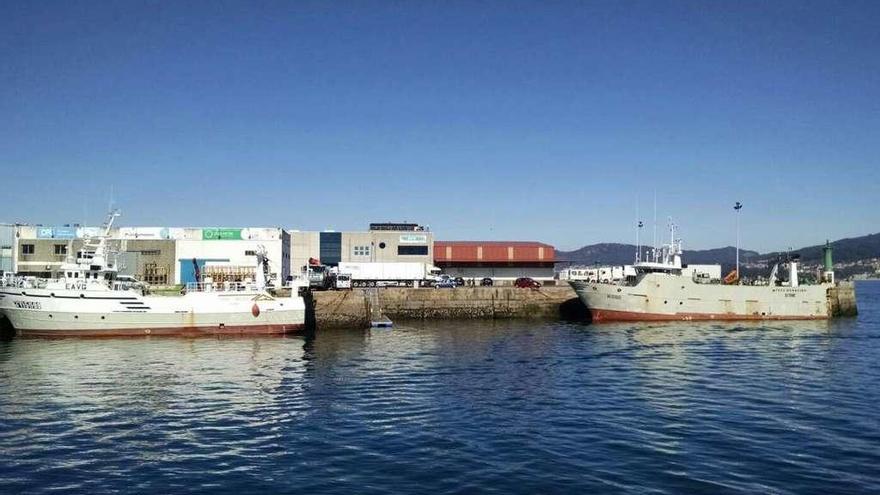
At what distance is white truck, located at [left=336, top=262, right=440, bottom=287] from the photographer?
9188 cm

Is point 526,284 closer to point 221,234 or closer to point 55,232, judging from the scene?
point 221,234

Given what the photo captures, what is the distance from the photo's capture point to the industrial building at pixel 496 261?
10650 centimetres

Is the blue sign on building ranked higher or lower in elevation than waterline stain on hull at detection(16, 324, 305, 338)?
higher

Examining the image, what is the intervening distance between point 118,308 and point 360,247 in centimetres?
5237

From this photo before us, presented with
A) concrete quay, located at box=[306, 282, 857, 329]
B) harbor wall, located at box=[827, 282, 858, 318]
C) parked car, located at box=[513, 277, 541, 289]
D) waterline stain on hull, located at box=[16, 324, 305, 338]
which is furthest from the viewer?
parked car, located at box=[513, 277, 541, 289]

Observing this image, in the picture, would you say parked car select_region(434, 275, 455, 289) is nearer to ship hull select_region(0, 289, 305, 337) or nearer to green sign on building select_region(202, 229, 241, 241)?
green sign on building select_region(202, 229, 241, 241)

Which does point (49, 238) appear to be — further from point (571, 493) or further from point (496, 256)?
point (571, 493)

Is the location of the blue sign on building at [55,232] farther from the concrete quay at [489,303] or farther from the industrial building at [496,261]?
the industrial building at [496,261]

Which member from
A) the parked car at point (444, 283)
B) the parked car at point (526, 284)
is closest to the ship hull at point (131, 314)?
the parked car at point (444, 283)

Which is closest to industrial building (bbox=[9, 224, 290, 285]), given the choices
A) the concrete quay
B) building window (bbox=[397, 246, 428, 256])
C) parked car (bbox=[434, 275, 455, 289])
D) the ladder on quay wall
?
the ladder on quay wall

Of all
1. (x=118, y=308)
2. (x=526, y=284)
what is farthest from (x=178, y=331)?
(x=526, y=284)

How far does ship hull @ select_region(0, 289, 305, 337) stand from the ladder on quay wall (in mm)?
11947

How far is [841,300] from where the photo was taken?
77562 millimetres

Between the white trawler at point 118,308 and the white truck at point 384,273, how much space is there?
35.1 m
